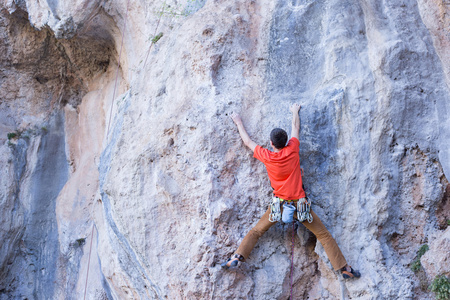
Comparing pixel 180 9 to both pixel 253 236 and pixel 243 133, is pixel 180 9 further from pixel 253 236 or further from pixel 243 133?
pixel 253 236

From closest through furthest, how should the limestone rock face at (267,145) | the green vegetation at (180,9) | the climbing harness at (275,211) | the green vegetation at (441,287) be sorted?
the green vegetation at (441,287) < the climbing harness at (275,211) < the limestone rock face at (267,145) < the green vegetation at (180,9)

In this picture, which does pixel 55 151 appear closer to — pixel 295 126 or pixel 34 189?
pixel 34 189

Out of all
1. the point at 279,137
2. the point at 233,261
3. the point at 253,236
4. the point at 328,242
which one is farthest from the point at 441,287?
the point at 279,137

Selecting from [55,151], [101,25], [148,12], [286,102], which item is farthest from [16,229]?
[286,102]

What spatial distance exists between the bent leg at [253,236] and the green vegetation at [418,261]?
Result: 5.20 feet

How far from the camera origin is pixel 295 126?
184 inches

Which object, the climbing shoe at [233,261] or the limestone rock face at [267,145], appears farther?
the limestone rock face at [267,145]

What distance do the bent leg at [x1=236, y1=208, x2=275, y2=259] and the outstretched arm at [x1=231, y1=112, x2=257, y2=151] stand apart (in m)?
0.74

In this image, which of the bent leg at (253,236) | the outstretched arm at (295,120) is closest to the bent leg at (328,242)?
the bent leg at (253,236)

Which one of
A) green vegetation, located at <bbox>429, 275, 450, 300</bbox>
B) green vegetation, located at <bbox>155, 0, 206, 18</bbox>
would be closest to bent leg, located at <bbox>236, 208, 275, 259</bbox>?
green vegetation, located at <bbox>429, 275, 450, 300</bbox>

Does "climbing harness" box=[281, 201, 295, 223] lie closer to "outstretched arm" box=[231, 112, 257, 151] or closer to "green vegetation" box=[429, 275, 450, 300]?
"outstretched arm" box=[231, 112, 257, 151]

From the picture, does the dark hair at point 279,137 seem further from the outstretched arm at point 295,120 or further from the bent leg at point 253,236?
the bent leg at point 253,236

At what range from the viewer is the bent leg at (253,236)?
448 centimetres

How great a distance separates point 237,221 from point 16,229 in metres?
5.17
